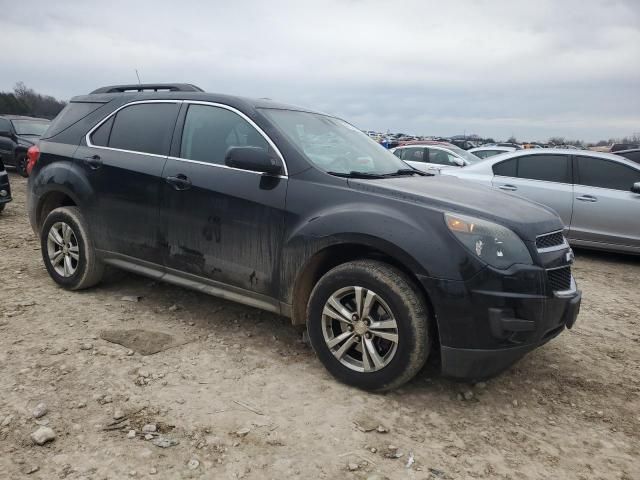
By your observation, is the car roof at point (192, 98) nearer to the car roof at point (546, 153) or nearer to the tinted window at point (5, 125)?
the car roof at point (546, 153)

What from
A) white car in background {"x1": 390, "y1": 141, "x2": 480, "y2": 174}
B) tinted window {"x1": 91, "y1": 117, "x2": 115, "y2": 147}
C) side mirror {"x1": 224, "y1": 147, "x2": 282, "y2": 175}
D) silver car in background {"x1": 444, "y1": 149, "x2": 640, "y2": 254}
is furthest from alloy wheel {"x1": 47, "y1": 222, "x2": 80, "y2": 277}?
white car in background {"x1": 390, "y1": 141, "x2": 480, "y2": 174}

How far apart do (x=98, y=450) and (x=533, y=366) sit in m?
2.77

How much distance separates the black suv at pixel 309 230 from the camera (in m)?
2.74

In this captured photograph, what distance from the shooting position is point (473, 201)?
305 cm

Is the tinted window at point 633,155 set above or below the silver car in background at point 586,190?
above

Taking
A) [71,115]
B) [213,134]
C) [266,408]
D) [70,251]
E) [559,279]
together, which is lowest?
[266,408]

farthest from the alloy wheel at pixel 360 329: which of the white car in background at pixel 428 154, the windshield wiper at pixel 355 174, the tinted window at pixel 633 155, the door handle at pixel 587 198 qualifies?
the white car in background at pixel 428 154

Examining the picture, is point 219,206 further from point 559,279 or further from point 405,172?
point 559,279

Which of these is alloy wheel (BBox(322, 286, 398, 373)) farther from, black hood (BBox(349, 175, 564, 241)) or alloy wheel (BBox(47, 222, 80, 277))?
alloy wheel (BBox(47, 222, 80, 277))

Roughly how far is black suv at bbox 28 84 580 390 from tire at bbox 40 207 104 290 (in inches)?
0.6

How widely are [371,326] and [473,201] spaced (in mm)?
979

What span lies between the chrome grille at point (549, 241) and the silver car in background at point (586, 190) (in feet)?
13.7

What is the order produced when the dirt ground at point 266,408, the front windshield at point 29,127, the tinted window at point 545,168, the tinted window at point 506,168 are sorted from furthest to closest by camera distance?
the front windshield at point 29,127, the tinted window at point 506,168, the tinted window at point 545,168, the dirt ground at point 266,408

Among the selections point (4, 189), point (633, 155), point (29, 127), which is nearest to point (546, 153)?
point (633, 155)
